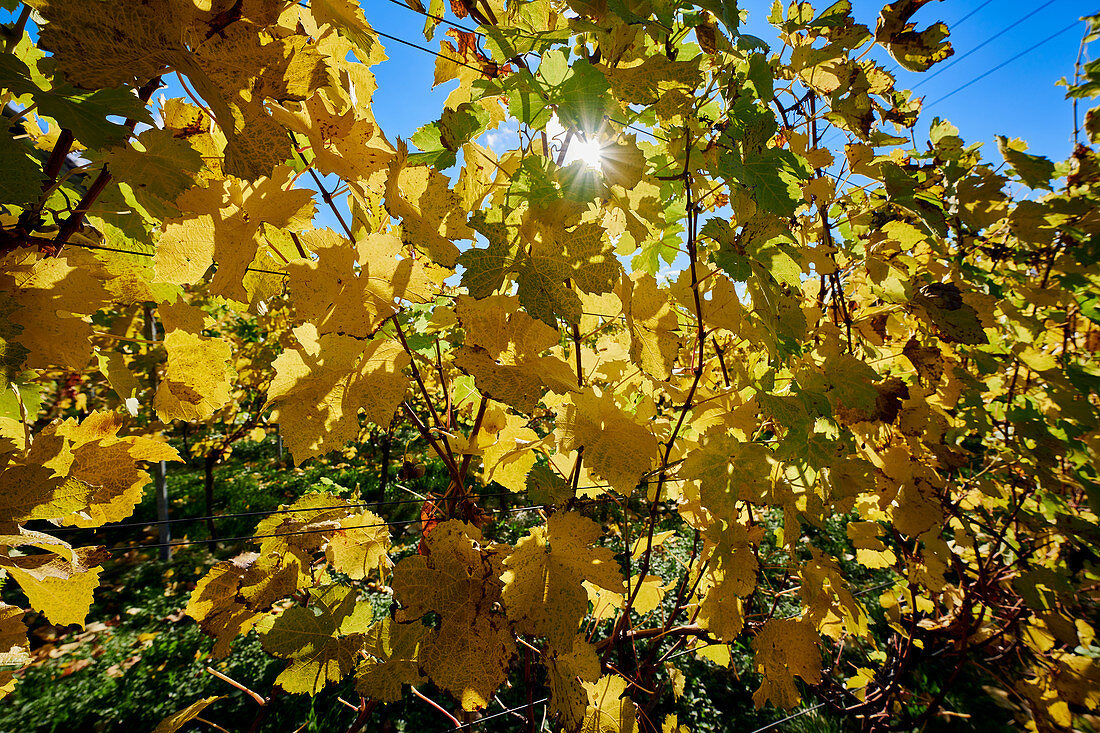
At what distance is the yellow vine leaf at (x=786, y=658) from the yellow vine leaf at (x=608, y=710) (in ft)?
1.08

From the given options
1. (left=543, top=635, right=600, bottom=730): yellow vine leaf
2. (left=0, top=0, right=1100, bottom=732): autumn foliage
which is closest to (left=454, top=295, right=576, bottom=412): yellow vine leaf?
(left=0, top=0, right=1100, bottom=732): autumn foliage

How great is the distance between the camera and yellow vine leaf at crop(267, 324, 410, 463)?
0.62 m

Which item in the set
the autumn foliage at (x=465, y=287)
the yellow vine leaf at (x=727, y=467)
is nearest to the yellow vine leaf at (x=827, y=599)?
the autumn foliage at (x=465, y=287)

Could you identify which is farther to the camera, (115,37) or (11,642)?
(11,642)

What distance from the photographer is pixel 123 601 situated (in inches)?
172

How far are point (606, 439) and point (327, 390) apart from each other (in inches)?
17.2

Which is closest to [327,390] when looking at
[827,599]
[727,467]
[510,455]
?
[510,455]

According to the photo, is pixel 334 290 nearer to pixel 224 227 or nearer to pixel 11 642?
pixel 224 227

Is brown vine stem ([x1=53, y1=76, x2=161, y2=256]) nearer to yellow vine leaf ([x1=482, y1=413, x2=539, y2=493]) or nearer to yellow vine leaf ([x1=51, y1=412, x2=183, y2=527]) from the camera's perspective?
yellow vine leaf ([x1=51, y1=412, x2=183, y2=527])

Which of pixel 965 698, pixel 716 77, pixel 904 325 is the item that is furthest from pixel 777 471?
pixel 965 698

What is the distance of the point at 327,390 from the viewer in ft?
2.12

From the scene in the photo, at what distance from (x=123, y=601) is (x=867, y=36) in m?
6.73

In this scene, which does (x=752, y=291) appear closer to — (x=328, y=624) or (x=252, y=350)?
(x=328, y=624)

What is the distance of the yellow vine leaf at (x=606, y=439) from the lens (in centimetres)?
71
